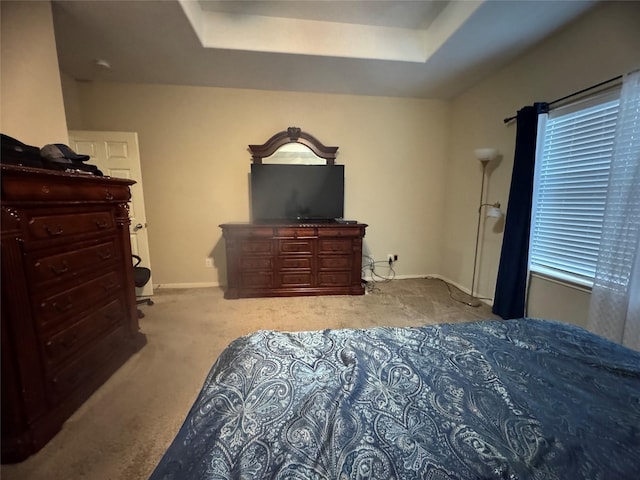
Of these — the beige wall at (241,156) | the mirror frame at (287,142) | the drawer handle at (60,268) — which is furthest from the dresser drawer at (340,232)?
the drawer handle at (60,268)

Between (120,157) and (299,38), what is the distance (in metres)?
2.37

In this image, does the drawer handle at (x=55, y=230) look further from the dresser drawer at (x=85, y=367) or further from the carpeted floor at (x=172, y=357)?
the carpeted floor at (x=172, y=357)

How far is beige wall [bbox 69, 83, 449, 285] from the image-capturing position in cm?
333

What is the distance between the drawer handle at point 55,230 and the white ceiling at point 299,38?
1.75 metres

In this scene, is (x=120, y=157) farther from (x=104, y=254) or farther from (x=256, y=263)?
(x=256, y=263)

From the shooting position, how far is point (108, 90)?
10.6 ft

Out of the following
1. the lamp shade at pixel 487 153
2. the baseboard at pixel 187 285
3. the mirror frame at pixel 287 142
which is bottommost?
the baseboard at pixel 187 285

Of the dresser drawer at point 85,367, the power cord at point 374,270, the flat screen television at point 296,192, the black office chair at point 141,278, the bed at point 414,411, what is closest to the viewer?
the bed at point 414,411

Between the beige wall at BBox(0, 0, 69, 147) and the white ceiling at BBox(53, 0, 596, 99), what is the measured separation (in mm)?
333

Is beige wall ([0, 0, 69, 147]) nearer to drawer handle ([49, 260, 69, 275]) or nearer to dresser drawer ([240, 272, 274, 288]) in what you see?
drawer handle ([49, 260, 69, 275])

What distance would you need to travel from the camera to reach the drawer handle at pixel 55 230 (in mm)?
1348

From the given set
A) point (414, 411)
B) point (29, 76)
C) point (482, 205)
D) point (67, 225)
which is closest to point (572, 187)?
point (482, 205)

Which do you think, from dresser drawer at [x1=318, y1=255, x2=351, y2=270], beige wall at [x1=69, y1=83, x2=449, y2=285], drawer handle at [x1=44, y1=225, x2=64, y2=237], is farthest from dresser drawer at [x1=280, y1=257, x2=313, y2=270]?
drawer handle at [x1=44, y1=225, x2=64, y2=237]

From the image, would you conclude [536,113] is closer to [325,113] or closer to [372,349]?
[325,113]
